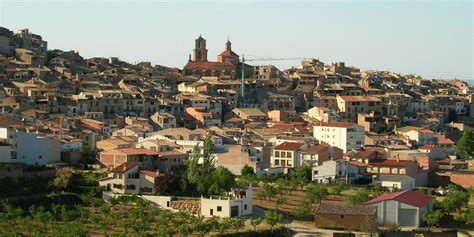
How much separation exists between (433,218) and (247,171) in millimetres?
6637

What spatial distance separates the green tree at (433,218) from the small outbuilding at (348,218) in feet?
4.42

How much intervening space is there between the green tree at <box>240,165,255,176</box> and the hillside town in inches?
1.7

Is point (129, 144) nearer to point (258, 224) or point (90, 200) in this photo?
point (90, 200)

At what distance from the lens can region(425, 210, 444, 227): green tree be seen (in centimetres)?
2375

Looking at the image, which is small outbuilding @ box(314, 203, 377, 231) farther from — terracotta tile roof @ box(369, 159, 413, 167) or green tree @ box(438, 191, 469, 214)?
terracotta tile roof @ box(369, 159, 413, 167)

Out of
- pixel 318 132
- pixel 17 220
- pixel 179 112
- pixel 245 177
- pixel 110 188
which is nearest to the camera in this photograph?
pixel 17 220

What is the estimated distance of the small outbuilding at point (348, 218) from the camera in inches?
925

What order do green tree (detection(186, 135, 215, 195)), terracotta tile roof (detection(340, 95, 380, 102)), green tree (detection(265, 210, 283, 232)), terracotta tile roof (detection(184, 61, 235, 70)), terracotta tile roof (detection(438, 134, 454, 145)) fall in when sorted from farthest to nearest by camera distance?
1. terracotta tile roof (detection(184, 61, 235, 70))
2. terracotta tile roof (detection(340, 95, 380, 102))
3. terracotta tile roof (detection(438, 134, 454, 145))
4. green tree (detection(186, 135, 215, 195))
5. green tree (detection(265, 210, 283, 232))

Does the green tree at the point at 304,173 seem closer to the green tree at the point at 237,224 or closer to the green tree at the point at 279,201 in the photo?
the green tree at the point at 279,201

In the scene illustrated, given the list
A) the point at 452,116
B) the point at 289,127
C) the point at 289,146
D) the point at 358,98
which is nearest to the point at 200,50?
the point at 358,98

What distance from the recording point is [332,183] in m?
28.2

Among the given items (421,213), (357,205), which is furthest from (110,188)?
(421,213)

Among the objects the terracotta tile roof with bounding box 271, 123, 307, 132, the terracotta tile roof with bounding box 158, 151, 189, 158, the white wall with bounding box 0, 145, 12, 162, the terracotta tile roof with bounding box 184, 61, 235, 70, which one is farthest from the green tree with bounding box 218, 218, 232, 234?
the terracotta tile roof with bounding box 184, 61, 235, 70

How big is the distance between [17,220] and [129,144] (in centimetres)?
811
